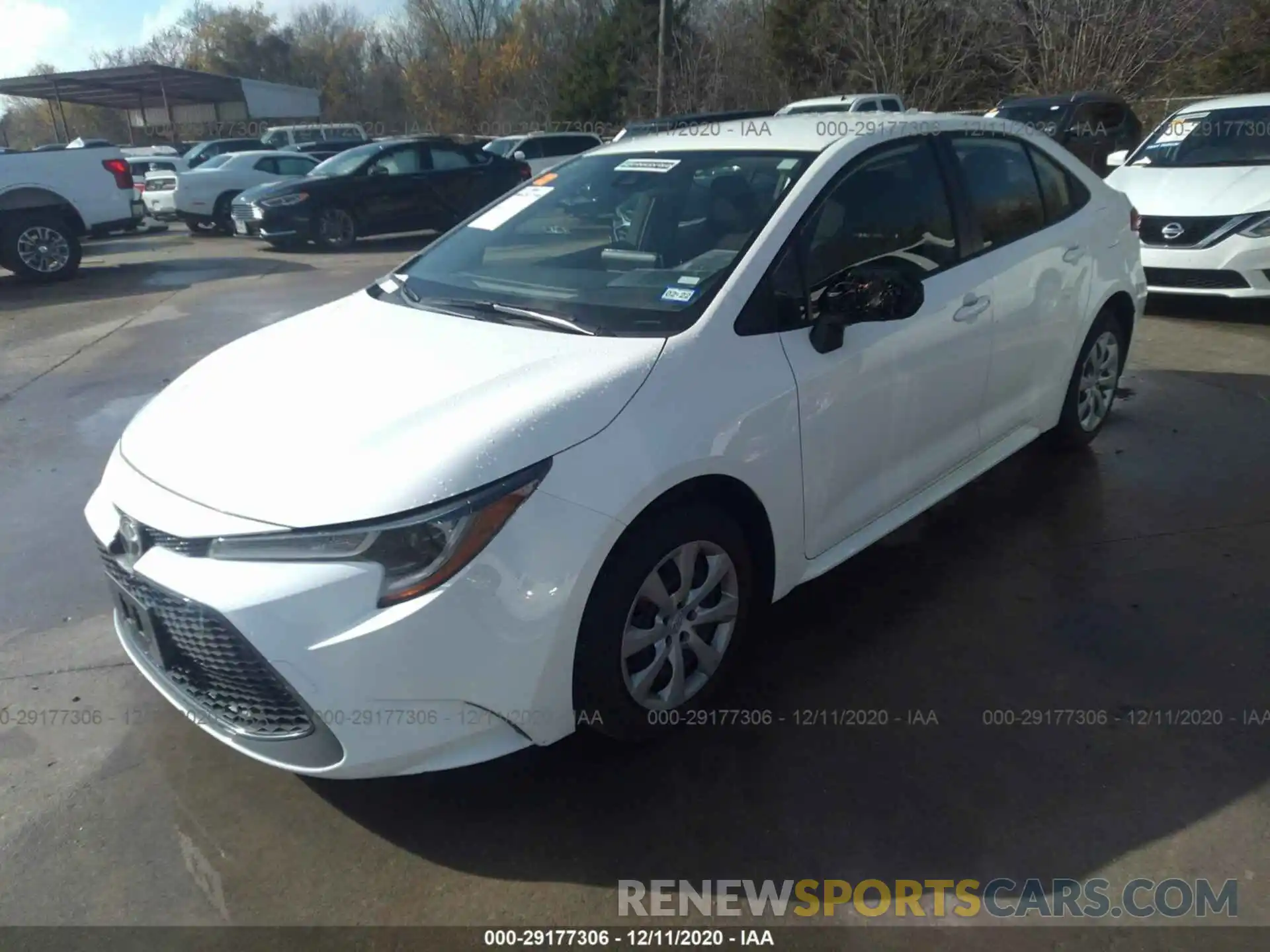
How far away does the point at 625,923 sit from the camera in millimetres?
2422

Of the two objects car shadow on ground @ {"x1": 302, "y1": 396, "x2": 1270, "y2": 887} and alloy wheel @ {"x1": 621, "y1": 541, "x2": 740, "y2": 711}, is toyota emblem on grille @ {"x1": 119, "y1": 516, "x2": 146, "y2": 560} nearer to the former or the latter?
car shadow on ground @ {"x1": 302, "y1": 396, "x2": 1270, "y2": 887}

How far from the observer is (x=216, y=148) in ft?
82.5

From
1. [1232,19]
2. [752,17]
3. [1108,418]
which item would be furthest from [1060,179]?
[752,17]

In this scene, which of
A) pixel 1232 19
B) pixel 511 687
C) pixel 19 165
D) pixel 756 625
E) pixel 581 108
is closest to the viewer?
pixel 511 687

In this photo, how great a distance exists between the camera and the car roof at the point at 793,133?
360 centimetres

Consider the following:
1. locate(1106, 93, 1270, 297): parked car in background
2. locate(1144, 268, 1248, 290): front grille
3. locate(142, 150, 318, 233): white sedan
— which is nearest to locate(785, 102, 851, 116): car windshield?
locate(1106, 93, 1270, 297): parked car in background

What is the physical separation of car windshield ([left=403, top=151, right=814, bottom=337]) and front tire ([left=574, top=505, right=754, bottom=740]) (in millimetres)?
624

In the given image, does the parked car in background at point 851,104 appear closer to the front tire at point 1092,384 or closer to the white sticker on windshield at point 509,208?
the front tire at point 1092,384

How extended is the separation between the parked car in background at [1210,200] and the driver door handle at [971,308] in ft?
14.6

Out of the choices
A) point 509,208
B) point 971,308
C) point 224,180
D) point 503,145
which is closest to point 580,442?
point 509,208

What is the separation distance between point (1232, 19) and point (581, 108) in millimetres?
21998

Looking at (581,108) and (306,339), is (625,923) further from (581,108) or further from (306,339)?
(581,108)

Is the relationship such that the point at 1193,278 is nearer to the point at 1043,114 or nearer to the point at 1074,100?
the point at 1043,114

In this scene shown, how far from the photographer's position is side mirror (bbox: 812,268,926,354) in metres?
3.12
